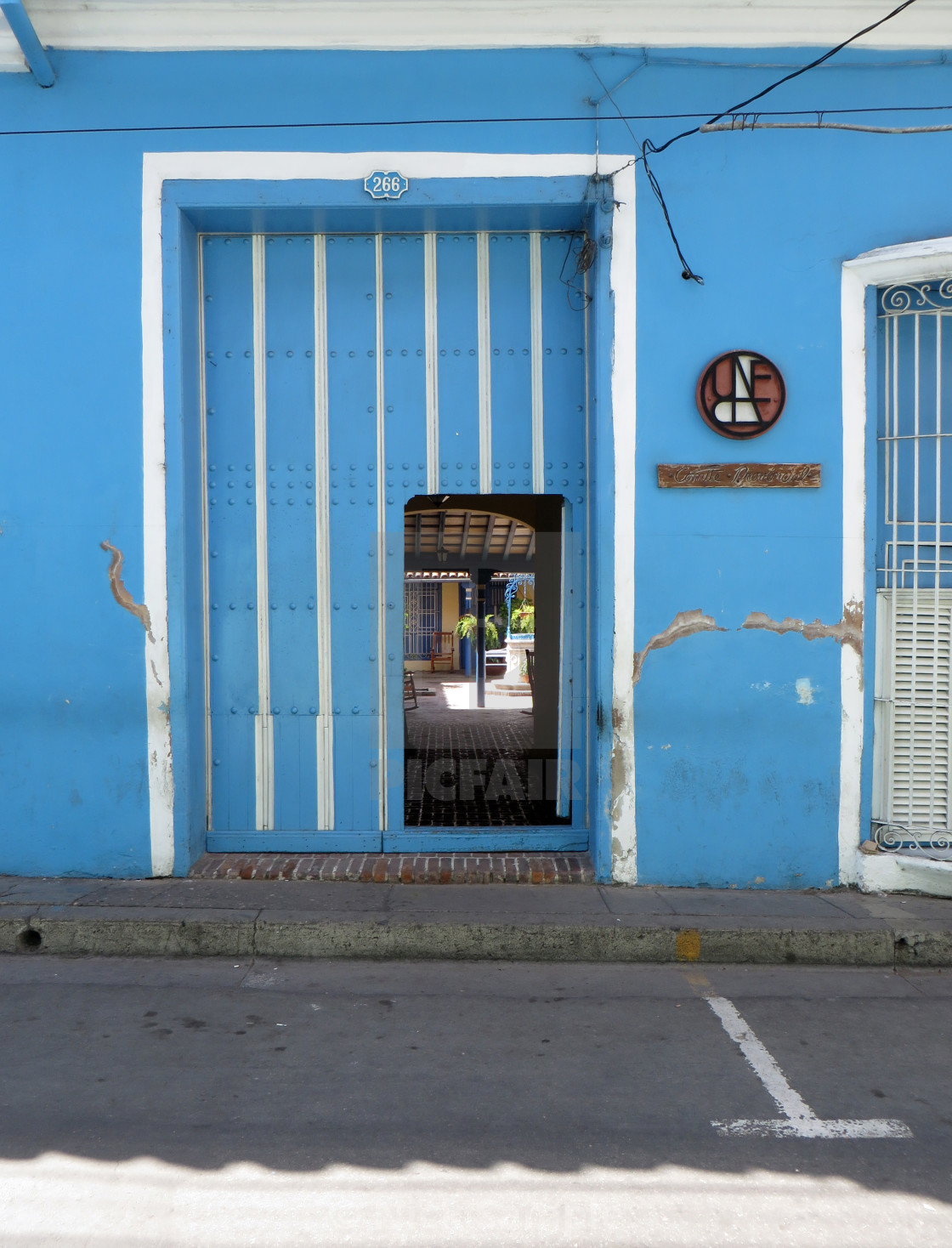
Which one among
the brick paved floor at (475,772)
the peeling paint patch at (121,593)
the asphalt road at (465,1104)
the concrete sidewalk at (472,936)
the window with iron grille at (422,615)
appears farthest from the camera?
the window with iron grille at (422,615)

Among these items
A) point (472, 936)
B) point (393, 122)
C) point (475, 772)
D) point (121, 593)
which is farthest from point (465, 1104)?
point (475, 772)

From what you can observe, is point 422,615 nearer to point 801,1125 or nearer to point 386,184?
point 386,184

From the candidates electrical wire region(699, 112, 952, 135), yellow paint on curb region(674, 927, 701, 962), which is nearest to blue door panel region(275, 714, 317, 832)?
yellow paint on curb region(674, 927, 701, 962)

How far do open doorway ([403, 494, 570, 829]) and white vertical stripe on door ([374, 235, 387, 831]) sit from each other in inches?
19.5

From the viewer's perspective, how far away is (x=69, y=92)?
17.9 feet

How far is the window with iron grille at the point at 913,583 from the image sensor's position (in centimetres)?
555

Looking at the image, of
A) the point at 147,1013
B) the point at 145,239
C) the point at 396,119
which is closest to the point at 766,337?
the point at 396,119

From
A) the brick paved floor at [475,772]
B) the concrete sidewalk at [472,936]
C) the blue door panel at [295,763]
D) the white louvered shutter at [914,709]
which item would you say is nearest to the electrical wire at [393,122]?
the white louvered shutter at [914,709]

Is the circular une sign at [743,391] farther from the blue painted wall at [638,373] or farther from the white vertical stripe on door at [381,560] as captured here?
the white vertical stripe on door at [381,560]

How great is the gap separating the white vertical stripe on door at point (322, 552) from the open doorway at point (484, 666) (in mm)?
662

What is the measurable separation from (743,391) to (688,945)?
3.13m

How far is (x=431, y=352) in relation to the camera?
19.1 ft

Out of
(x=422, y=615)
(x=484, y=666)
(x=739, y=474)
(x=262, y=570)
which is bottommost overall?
(x=484, y=666)

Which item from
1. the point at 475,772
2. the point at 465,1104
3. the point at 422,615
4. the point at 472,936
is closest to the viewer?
the point at 465,1104
